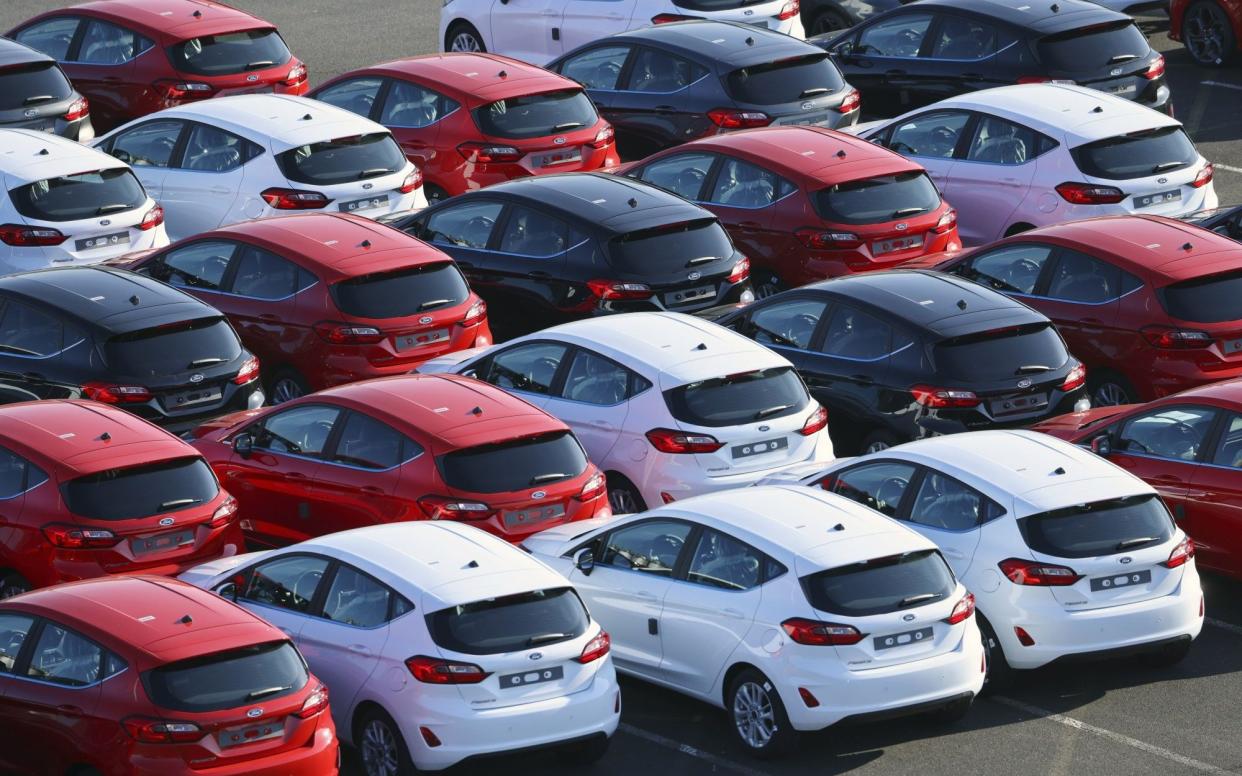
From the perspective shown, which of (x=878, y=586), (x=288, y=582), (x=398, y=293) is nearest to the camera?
(x=878, y=586)

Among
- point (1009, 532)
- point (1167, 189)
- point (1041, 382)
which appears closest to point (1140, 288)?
point (1041, 382)

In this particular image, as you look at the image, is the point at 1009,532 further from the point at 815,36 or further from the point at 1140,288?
the point at 815,36

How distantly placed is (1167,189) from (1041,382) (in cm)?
486

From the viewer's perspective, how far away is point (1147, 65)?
2570 cm

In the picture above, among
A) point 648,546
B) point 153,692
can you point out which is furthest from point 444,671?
point 648,546

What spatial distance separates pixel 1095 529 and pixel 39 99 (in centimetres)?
1422

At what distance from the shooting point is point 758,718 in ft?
47.8

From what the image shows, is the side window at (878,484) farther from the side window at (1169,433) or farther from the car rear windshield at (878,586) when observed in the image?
the side window at (1169,433)

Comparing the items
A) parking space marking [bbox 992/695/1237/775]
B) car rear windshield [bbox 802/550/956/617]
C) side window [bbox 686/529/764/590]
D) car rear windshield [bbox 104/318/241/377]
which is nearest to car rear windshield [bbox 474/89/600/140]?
car rear windshield [bbox 104/318/241/377]

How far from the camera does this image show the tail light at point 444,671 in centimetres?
1358

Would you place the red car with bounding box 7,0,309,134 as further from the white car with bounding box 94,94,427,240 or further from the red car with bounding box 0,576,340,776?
the red car with bounding box 0,576,340,776

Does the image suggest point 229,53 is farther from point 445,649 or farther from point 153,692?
point 153,692

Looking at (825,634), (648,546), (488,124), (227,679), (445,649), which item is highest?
(227,679)

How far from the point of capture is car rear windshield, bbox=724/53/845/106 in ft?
82.1
